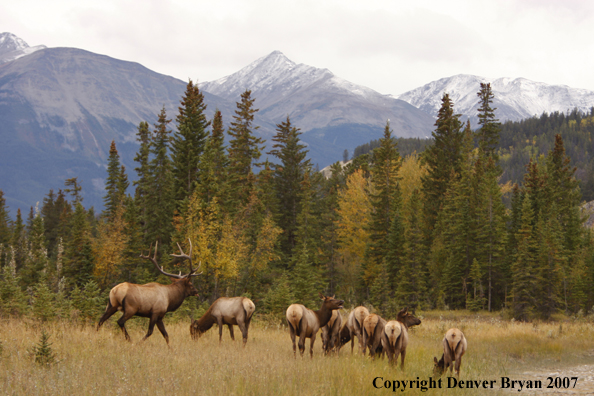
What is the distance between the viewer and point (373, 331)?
39.1 feet

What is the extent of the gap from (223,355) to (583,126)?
8811 inches

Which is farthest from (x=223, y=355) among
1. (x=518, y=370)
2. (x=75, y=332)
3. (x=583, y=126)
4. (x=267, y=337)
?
(x=583, y=126)

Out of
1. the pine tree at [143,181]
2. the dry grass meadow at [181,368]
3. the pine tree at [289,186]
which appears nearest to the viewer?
the dry grass meadow at [181,368]

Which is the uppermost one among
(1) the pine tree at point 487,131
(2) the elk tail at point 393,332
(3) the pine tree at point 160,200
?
(1) the pine tree at point 487,131

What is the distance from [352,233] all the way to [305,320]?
39.3 m

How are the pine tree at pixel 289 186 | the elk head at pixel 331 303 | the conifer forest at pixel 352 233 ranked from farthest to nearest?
the pine tree at pixel 289 186 < the conifer forest at pixel 352 233 < the elk head at pixel 331 303

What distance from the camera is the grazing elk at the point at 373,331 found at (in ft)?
39.0

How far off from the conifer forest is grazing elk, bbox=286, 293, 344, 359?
1451 cm

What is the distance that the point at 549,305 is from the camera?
35031mm

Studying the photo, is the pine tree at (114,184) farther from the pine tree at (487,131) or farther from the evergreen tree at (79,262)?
the pine tree at (487,131)

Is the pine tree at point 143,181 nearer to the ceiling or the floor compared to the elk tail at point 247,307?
nearer to the ceiling

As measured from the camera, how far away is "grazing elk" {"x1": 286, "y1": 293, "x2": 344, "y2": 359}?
11.6m

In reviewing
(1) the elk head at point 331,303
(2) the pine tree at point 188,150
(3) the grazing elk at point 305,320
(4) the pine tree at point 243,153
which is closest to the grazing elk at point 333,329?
(3) the grazing elk at point 305,320

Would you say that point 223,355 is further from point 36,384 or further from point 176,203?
point 176,203
